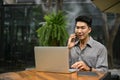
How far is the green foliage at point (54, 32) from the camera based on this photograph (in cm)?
611

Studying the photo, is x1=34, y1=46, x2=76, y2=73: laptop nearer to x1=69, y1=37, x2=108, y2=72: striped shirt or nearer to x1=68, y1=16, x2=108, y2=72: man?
x1=68, y1=16, x2=108, y2=72: man

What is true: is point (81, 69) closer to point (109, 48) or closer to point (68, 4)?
point (109, 48)

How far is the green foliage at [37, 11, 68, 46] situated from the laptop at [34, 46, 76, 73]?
10.1 feet

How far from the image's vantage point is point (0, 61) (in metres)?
9.47

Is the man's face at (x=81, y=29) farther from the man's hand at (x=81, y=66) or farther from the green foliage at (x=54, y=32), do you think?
the green foliage at (x=54, y=32)

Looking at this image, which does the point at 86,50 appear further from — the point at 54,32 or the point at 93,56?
the point at 54,32

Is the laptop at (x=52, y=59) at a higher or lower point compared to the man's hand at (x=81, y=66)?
higher

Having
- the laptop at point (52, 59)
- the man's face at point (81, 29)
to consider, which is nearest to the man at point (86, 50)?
the man's face at point (81, 29)

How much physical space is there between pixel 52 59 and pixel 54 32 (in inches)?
131

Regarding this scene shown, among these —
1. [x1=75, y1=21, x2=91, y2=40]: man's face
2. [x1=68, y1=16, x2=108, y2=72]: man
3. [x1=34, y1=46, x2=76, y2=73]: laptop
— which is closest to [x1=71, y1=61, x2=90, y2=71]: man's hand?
[x1=68, y1=16, x2=108, y2=72]: man

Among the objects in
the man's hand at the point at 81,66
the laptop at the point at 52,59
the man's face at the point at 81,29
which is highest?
the man's face at the point at 81,29

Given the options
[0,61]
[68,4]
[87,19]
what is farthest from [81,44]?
[0,61]

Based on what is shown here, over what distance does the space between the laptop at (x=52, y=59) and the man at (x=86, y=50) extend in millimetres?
295

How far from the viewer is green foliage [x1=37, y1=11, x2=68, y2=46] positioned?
6.11 m
